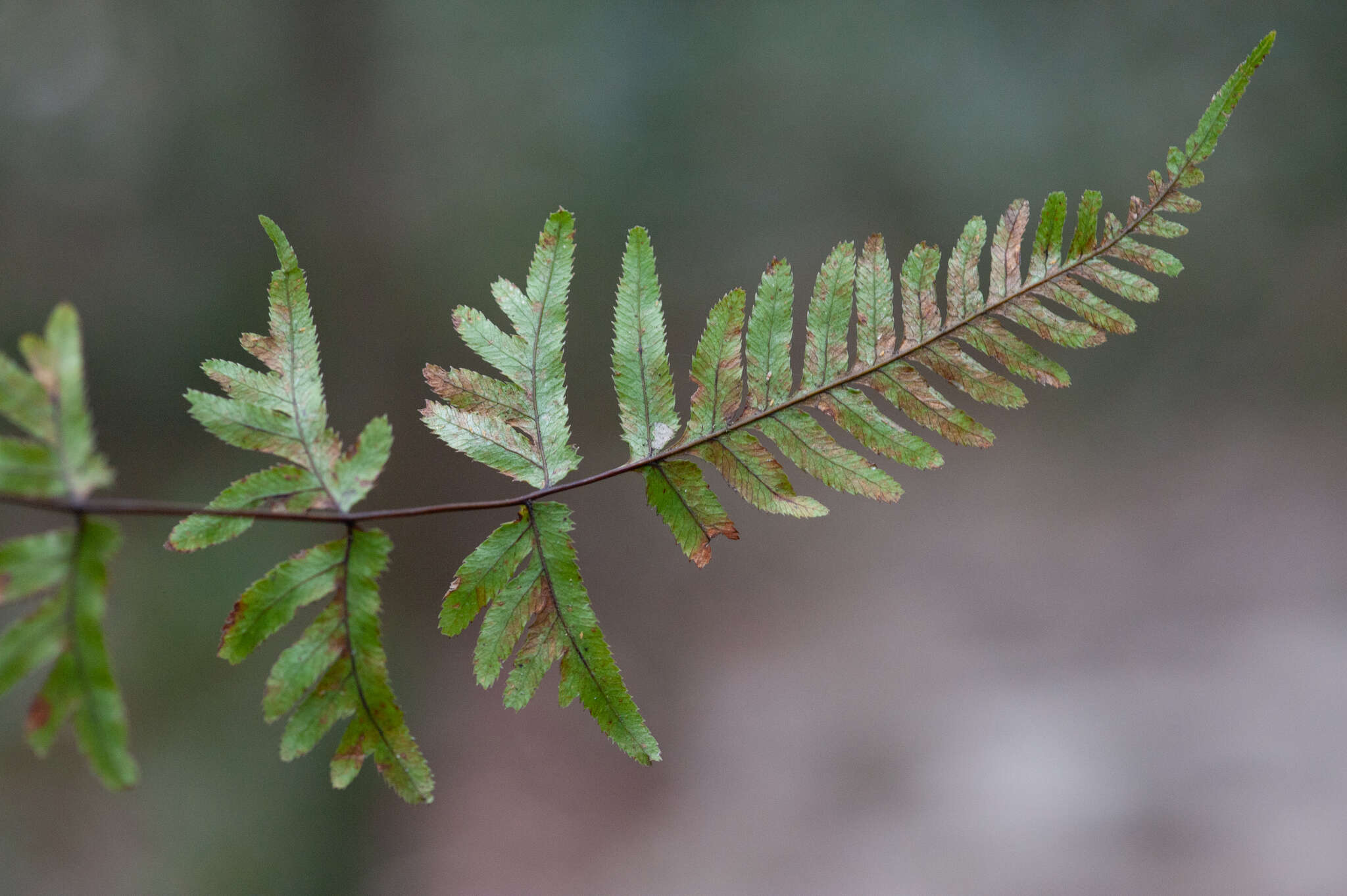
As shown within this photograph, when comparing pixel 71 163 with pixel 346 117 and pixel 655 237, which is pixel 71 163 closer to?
pixel 346 117

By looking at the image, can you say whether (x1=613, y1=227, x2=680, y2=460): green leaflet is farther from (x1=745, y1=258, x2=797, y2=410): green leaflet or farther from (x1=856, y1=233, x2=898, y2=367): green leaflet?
(x1=856, y1=233, x2=898, y2=367): green leaflet

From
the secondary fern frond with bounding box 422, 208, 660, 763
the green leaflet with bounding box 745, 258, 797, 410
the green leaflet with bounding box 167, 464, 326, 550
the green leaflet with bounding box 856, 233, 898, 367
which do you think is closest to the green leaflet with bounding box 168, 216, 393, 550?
the green leaflet with bounding box 167, 464, 326, 550

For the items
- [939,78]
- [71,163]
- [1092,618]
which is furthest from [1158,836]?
[71,163]

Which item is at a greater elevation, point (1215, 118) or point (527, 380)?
point (1215, 118)

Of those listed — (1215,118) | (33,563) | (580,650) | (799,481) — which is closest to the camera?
(33,563)

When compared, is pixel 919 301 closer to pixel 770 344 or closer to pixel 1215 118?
pixel 770 344

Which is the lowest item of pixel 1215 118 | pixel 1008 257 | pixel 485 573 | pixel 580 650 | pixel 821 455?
pixel 580 650

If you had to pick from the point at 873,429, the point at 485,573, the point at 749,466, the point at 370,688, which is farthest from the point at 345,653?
the point at 873,429
